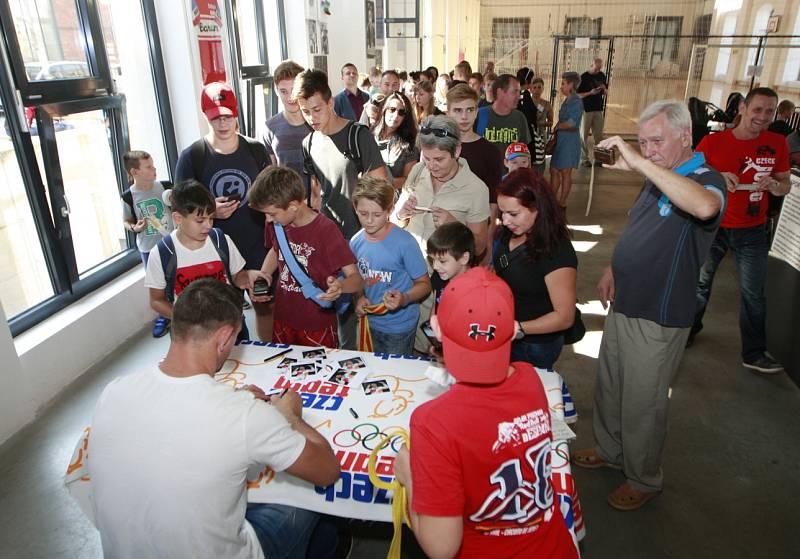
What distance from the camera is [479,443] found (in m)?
1.14

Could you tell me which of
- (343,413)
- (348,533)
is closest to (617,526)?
(348,533)

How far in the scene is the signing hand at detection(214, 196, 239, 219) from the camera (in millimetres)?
3135

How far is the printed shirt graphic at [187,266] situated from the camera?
8.57 feet

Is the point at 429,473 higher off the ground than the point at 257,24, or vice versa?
the point at 257,24

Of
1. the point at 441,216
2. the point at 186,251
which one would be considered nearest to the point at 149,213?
the point at 186,251

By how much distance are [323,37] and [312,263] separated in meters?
Answer: 6.83

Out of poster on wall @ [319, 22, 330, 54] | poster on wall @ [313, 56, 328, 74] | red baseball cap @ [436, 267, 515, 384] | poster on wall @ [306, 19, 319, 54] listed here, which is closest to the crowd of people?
red baseball cap @ [436, 267, 515, 384]

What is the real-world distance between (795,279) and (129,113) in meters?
5.22

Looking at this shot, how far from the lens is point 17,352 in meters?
3.26

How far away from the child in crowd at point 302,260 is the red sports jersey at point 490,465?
4.44 feet

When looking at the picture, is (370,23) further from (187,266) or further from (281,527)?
(281,527)

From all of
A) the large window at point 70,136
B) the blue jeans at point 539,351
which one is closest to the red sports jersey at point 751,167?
the blue jeans at point 539,351

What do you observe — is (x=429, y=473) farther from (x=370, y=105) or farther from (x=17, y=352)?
(x=370, y=105)

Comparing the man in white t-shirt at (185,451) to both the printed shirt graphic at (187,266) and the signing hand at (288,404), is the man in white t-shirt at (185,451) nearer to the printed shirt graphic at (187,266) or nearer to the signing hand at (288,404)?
the signing hand at (288,404)
